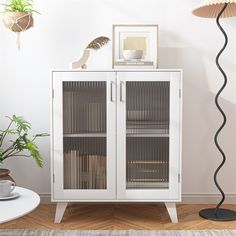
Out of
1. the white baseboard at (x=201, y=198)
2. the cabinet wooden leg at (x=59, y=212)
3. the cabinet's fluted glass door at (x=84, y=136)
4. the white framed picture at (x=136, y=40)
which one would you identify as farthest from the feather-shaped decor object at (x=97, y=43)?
the white baseboard at (x=201, y=198)

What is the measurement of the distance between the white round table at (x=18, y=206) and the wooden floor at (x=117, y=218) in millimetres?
926

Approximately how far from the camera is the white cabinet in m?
3.28

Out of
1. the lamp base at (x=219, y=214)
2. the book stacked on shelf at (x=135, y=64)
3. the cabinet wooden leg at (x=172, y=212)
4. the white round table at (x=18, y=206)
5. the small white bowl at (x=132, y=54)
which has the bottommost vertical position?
the lamp base at (x=219, y=214)

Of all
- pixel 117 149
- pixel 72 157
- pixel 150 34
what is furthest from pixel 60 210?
pixel 150 34

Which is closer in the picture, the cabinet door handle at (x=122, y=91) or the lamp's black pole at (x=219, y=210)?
the cabinet door handle at (x=122, y=91)

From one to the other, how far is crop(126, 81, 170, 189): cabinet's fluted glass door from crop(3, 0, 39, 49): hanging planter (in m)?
0.86

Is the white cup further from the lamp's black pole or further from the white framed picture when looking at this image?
the lamp's black pole

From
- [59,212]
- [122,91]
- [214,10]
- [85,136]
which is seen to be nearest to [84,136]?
[85,136]

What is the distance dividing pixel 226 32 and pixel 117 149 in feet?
4.27

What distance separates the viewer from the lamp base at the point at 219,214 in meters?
3.37

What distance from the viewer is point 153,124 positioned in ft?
10.9

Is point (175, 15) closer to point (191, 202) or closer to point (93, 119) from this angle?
point (93, 119)

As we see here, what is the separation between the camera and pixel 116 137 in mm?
3312

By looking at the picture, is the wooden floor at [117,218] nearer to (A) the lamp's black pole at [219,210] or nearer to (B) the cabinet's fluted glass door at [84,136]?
(A) the lamp's black pole at [219,210]
